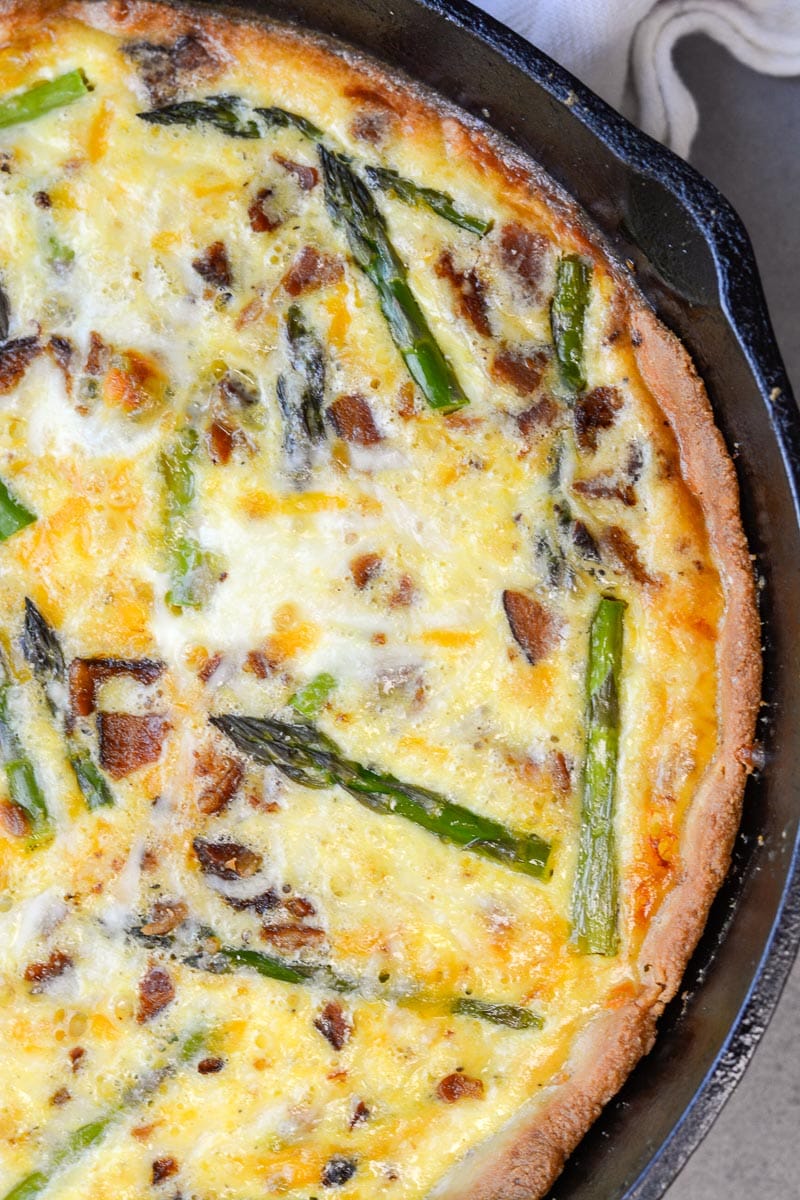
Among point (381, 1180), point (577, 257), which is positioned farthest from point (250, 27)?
point (381, 1180)

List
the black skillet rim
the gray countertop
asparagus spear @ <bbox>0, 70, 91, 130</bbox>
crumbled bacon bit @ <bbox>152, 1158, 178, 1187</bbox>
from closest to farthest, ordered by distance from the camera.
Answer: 1. the black skillet rim
2. asparagus spear @ <bbox>0, 70, 91, 130</bbox>
3. crumbled bacon bit @ <bbox>152, 1158, 178, 1187</bbox>
4. the gray countertop

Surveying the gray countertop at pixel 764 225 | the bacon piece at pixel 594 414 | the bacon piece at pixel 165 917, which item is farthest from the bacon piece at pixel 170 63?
the bacon piece at pixel 165 917

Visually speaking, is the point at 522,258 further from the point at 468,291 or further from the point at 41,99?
the point at 41,99

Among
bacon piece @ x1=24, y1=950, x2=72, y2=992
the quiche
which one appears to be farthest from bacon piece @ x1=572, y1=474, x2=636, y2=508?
bacon piece @ x1=24, y1=950, x2=72, y2=992

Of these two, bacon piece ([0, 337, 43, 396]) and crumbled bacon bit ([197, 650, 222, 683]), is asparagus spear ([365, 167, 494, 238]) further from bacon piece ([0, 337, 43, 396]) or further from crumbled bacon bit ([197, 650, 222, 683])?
crumbled bacon bit ([197, 650, 222, 683])

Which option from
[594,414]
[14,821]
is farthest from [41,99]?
[14,821]

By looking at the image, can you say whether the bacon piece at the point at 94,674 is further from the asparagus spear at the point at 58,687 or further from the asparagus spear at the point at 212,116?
the asparagus spear at the point at 212,116

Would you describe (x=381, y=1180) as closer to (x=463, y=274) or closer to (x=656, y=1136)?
(x=656, y=1136)
